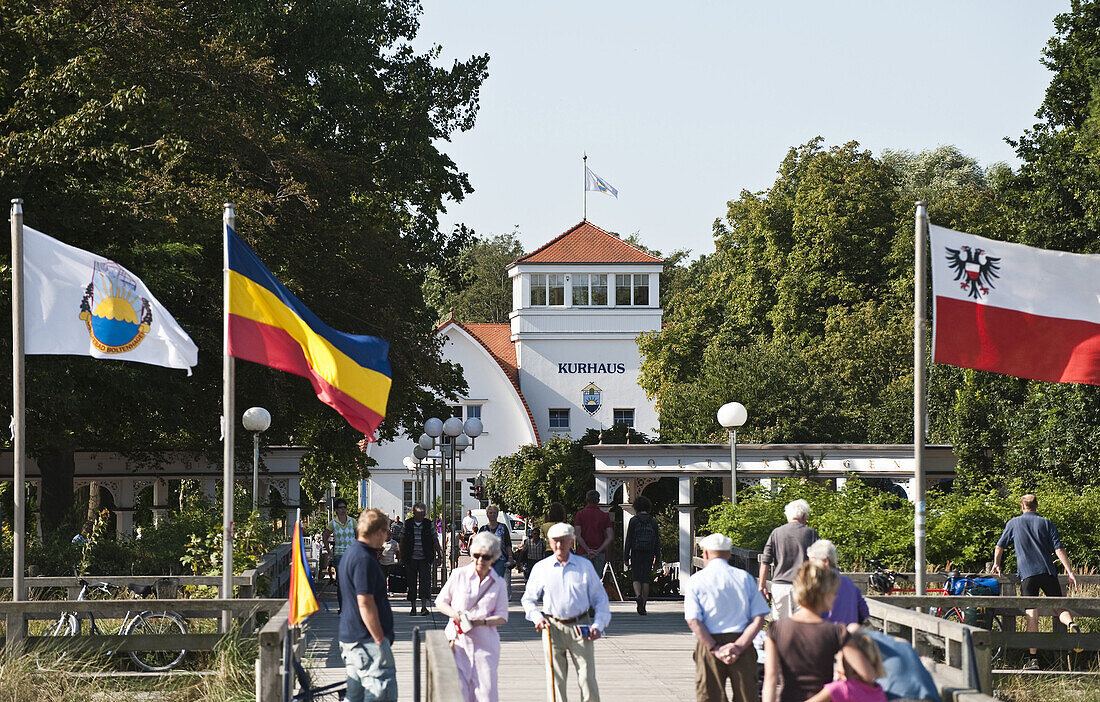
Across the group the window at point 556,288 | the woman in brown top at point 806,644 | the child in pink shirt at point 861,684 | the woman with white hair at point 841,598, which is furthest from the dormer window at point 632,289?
the child in pink shirt at point 861,684

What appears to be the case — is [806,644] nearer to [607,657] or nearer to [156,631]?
[607,657]

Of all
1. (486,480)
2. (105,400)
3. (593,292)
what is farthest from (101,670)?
(593,292)

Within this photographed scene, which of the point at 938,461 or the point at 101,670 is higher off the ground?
the point at 938,461

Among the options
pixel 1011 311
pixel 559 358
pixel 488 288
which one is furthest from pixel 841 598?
pixel 488 288

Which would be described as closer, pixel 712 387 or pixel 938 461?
pixel 938 461

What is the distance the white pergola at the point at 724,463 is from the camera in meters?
28.6

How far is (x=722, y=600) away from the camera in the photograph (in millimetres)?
9906

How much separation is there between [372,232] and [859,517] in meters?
14.8

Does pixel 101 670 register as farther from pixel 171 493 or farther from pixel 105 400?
pixel 171 493

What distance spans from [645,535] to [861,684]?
1541 centimetres

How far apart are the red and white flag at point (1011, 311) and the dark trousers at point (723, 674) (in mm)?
3185

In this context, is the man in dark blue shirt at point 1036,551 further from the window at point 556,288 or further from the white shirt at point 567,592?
the window at point 556,288

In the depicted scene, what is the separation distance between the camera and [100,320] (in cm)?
1302

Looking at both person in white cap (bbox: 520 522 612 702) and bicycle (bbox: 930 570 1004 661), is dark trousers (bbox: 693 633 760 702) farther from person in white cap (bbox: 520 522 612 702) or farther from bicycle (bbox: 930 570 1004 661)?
bicycle (bbox: 930 570 1004 661)
